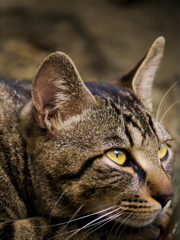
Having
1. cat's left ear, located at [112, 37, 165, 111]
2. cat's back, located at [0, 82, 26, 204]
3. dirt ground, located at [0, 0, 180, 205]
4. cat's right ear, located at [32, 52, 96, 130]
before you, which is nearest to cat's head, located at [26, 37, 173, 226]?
cat's right ear, located at [32, 52, 96, 130]

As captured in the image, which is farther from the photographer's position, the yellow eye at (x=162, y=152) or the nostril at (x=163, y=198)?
the yellow eye at (x=162, y=152)

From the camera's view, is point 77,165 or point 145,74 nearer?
point 77,165

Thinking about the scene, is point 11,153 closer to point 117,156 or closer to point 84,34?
point 117,156

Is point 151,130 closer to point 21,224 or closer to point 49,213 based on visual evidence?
point 49,213

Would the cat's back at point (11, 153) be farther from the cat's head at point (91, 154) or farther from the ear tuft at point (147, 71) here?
the ear tuft at point (147, 71)

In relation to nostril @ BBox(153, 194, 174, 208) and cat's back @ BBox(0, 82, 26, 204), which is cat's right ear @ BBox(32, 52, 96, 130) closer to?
cat's back @ BBox(0, 82, 26, 204)

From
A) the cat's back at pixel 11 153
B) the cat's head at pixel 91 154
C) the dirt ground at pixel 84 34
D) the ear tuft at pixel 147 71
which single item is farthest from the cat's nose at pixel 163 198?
the dirt ground at pixel 84 34

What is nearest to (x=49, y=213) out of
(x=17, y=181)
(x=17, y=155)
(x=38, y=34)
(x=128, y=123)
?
(x=17, y=181)

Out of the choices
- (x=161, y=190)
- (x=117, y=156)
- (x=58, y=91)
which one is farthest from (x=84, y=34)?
(x=161, y=190)
